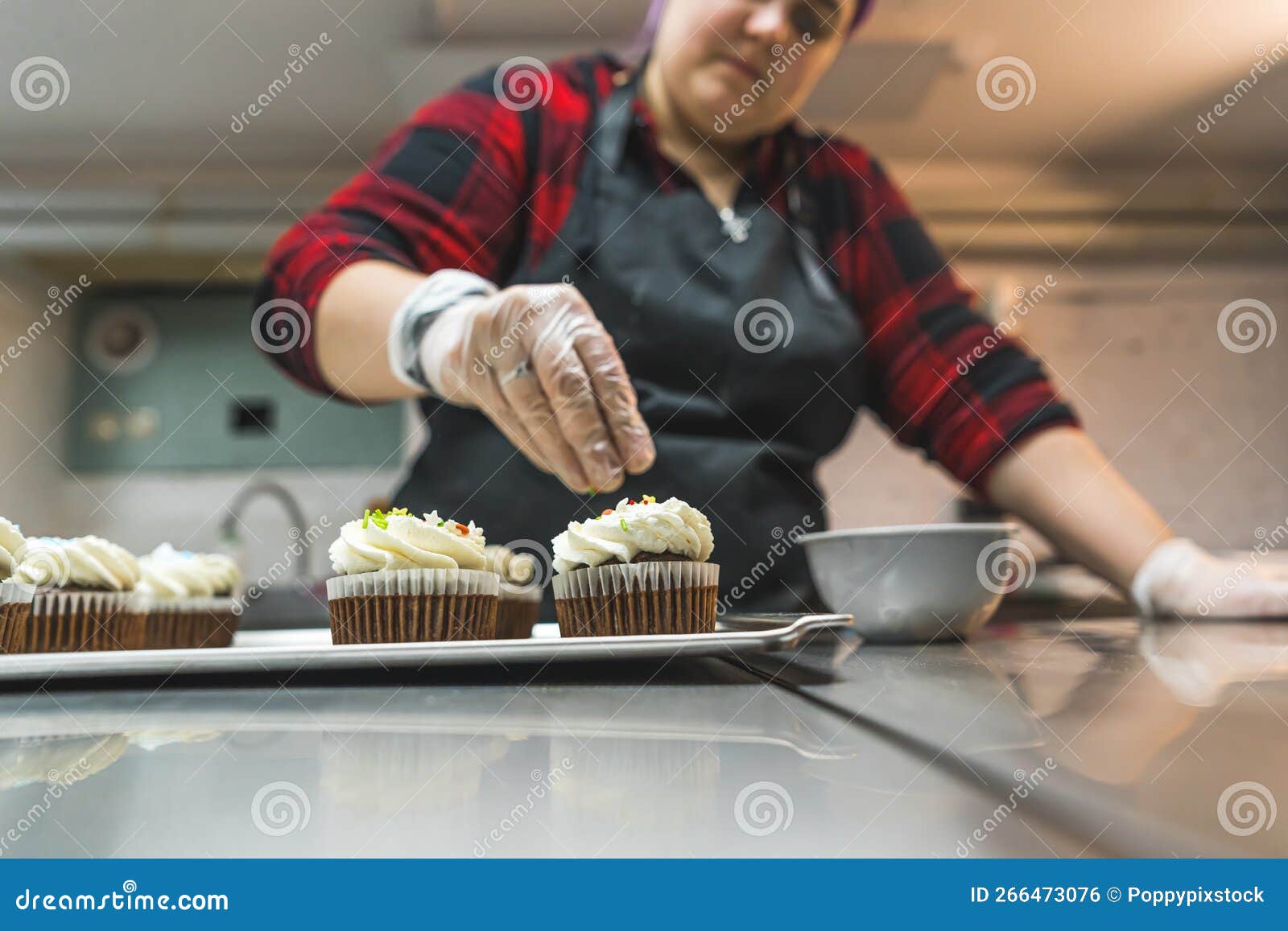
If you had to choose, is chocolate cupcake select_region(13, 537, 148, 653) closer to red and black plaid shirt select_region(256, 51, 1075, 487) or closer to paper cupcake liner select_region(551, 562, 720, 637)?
red and black plaid shirt select_region(256, 51, 1075, 487)

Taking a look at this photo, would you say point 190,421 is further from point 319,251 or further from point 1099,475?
point 1099,475

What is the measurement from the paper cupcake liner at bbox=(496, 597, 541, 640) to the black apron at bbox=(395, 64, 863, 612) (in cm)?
32

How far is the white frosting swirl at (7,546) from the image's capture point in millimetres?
1024

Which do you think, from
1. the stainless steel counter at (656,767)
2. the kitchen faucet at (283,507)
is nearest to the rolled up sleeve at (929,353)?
the stainless steel counter at (656,767)

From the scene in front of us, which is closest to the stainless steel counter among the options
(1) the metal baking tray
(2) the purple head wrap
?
(1) the metal baking tray

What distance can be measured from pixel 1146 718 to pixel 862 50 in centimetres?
349

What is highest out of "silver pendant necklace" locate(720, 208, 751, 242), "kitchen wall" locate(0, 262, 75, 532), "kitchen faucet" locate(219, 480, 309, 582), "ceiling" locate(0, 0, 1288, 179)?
"ceiling" locate(0, 0, 1288, 179)

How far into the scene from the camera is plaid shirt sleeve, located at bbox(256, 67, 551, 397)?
1548mm

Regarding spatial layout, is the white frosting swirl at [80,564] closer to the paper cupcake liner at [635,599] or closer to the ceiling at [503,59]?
the paper cupcake liner at [635,599]

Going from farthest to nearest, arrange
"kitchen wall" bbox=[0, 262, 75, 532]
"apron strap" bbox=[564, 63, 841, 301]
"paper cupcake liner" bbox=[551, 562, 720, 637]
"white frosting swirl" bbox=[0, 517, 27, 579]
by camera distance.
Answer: "kitchen wall" bbox=[0, 262, 75, 532]
"apron strap" bbox=[564, 63, 841, 301]
"paper cupcake liner" bbox=[551, 562, 720, 637]
"white frosting swirl" bbox=[0, 517, 27, 579]

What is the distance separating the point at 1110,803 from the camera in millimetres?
371

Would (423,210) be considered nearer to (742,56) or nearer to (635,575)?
(742,56)

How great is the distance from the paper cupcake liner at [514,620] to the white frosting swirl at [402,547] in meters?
0.09
